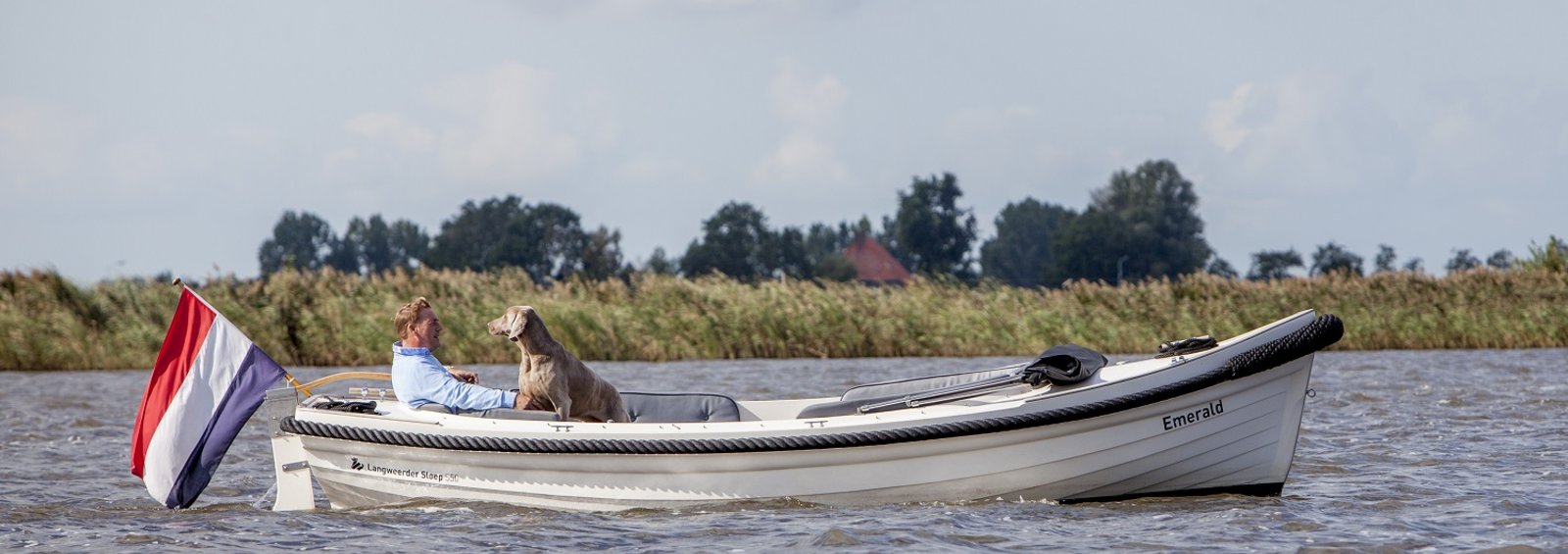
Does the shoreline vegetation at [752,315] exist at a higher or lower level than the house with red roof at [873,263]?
lower

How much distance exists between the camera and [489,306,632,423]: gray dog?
25.4 feet

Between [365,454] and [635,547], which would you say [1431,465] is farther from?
[365,454]

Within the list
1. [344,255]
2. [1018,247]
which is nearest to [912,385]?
[1018,247]

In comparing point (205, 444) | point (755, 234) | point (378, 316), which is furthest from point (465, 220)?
point (205, 444)

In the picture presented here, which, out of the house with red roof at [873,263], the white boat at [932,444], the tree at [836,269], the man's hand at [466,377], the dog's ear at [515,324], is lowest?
the white boat at [932,444]

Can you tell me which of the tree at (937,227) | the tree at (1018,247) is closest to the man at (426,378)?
the tree at (937,227)

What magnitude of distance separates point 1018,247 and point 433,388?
374 feet

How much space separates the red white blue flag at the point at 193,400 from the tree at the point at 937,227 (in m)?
81.4

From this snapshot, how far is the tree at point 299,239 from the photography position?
407 ft

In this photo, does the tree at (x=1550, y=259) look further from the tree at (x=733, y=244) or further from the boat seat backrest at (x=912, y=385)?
the tree at (x=733, y=244)

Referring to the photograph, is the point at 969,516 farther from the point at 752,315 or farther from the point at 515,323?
the point at 752,315

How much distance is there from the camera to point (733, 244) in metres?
83.2

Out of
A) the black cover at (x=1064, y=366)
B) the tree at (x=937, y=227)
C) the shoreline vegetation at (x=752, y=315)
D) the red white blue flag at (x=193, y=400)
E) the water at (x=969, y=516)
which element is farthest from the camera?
the tree at (x=937, y=227)

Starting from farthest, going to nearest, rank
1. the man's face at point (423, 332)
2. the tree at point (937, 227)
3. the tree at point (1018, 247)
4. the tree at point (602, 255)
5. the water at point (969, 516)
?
the tree at point (1018, 247) → the tree at point (937, 227) → the tree at point (602, 255) → the man's face at point (423, 332) → the water at point (969, 516)
